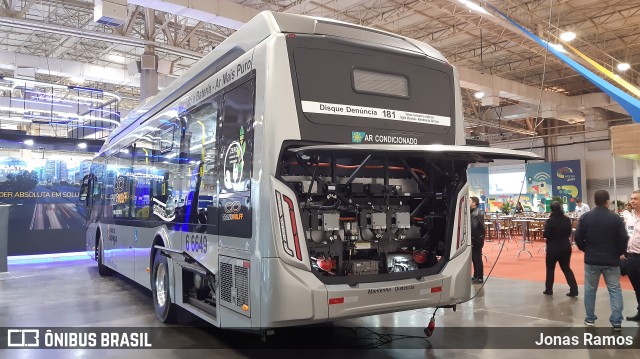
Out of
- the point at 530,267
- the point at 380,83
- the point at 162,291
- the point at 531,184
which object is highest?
the point at 380,83

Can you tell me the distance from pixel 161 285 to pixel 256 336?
163cm

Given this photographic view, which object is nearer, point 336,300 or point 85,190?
point 336,300

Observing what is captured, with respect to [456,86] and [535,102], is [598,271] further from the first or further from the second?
[535,102]

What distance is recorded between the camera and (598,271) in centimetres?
591

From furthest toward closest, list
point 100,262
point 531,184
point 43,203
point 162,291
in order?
point 531,184 → point 43,203 → point 100,262 → point 162,291

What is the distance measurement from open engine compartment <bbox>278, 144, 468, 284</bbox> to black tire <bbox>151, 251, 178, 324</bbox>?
8.69 ft

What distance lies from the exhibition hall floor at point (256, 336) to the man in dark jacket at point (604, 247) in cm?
49

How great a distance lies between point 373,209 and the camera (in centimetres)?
485

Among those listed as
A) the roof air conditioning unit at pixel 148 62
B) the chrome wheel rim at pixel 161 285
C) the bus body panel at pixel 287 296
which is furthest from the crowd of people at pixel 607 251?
the roof air conditioning unit at pixel 148 62

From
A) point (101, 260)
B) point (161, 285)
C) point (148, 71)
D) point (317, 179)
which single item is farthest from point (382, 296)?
point (148, 71)

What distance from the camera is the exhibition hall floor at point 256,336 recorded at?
17.1 ft

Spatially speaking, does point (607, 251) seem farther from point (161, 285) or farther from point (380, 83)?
point (161, 285)

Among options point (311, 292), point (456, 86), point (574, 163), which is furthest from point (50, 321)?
point (574, 163)

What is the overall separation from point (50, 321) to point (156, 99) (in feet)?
11.3
